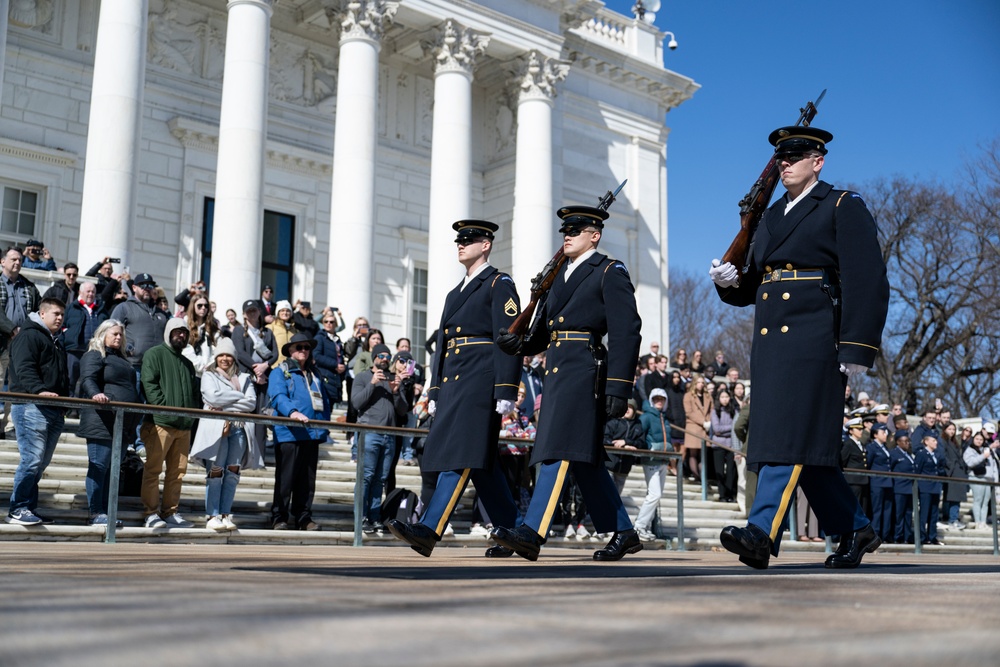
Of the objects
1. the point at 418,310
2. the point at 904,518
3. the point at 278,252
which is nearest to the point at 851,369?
the point at 904,518

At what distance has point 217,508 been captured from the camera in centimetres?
963

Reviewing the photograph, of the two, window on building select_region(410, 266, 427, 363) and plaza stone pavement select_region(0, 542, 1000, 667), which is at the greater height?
window on building select_region(410, 266, 427, 363)

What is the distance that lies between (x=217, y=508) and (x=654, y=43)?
87.8 ft

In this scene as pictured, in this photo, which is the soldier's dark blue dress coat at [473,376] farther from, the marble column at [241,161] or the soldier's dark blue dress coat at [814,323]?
the marble column at [241,161]

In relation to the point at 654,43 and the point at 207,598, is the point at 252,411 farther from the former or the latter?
the point at 654,43

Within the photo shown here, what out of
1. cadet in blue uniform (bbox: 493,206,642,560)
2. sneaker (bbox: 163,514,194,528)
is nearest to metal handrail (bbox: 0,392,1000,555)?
sneaker (bbox: 163,514,194,528)

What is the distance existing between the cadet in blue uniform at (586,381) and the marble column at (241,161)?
1511 cm

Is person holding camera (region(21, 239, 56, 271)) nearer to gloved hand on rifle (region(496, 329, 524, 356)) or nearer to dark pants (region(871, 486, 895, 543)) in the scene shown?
gloved hand on rifle (region(496, 329, 524, 356))

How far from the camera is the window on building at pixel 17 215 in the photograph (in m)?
23.2

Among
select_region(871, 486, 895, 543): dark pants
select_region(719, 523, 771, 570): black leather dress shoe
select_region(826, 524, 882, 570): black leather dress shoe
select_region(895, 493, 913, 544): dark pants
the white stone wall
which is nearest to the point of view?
select_region(719, 523, 771, 570): black leather dress shoe

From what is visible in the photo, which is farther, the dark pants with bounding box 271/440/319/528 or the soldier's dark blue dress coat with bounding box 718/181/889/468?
the dark pants with bounding box 271/440/319/528

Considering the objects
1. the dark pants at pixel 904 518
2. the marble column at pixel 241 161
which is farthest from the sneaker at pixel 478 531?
the marble column at pixel 241 161

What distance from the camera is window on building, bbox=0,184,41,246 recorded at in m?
23.2

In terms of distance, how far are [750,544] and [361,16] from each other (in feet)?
71.2
